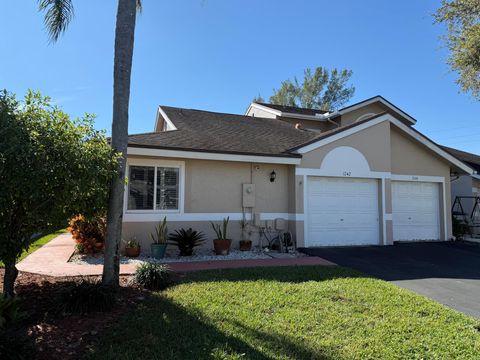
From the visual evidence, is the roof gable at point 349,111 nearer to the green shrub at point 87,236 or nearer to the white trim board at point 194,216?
the white trim board at point 194,216

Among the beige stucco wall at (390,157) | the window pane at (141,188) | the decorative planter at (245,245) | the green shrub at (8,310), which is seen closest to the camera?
the green shrub at (8,310)

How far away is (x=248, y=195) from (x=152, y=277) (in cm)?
551

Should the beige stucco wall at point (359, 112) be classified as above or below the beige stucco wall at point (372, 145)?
above

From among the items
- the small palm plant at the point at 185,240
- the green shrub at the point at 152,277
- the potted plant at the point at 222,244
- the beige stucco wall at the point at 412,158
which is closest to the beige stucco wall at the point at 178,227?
the small palm plant at the point at 185,240

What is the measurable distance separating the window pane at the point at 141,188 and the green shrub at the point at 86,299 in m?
5.06

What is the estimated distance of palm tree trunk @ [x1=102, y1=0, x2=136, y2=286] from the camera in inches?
248

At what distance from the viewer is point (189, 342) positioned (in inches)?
171

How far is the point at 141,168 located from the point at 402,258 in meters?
8.70

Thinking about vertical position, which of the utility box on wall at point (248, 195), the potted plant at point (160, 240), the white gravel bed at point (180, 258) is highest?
the utility box on wall at point (248, 195)

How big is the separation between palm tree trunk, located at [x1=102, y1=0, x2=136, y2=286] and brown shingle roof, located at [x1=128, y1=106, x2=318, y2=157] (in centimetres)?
344

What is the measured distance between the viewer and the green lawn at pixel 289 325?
13.8 feet

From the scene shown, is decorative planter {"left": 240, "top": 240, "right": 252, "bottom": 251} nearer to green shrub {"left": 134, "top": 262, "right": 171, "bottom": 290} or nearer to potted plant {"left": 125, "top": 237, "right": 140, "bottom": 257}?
potted plant {"left": 125, "top": 237, "right": 140, "bottom": 257}

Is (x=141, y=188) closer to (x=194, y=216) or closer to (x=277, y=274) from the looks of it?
(x=194, y=216)

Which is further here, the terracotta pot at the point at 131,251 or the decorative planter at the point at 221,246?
the decorative planter at the point at 221,246
